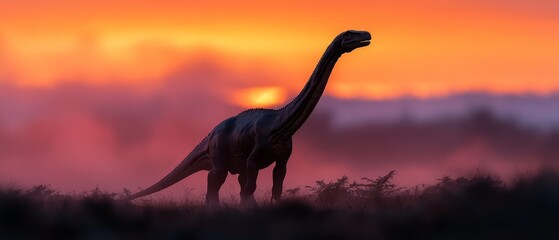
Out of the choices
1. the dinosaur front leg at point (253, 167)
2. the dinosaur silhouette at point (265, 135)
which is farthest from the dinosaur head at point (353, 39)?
the dinosaur front leg at point (253, 167)

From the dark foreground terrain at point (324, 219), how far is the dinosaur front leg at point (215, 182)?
10.7 feet

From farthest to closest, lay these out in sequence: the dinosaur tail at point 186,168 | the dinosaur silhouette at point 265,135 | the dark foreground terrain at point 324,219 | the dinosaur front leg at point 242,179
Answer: the dinosaur tail at point 186,168 → the dinosaur front leg at point 242,179 → the dinosaur silhouette at point 265,135 → the dark foreground terrain at point 324,219

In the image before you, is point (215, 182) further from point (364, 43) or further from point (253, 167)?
point (364, 43)

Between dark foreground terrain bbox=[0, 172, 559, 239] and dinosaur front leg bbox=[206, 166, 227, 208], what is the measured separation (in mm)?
3261

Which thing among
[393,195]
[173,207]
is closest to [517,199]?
[393,195]

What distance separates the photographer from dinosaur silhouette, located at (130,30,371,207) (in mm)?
21797

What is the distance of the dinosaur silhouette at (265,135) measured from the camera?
21797mm

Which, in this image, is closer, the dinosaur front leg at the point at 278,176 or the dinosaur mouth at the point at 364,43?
the dinosaur mouth at the point at 364,43

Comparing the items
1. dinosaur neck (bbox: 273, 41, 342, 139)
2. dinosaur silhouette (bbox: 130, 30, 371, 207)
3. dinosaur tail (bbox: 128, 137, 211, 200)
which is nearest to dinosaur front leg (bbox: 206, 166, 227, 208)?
dinosaur silhouette (bbox: 130, 30, 371, 207)

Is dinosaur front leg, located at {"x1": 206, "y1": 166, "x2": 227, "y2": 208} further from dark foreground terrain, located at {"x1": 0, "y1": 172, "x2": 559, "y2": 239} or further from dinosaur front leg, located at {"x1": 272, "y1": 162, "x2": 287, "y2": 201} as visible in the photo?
dark foreground terrain, located at {"x1": 0, "y1": 172, "x2": 559, "y2": 239}

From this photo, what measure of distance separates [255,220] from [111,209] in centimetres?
281

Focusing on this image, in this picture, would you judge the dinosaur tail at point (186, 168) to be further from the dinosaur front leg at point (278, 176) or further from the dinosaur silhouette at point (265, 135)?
the dinosaur front leg at point (278, 176)

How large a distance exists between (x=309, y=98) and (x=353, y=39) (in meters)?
1.49

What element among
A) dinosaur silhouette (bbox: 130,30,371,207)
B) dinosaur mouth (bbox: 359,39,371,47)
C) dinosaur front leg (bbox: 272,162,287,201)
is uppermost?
dinosaur mouth (bbox: 359,39,371,47)
